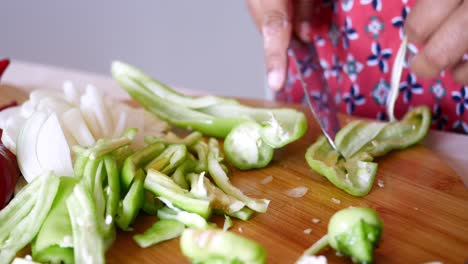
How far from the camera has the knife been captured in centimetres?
142

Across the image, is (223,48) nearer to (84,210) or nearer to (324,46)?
(324,46)

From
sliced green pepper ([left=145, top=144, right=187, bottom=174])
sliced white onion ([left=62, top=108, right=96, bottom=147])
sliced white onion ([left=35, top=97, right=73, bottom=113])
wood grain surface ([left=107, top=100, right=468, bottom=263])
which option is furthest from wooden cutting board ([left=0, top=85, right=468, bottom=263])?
sliced white onion ([left=35, top=97, right=73, bottom=113])

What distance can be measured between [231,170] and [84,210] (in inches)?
15.3

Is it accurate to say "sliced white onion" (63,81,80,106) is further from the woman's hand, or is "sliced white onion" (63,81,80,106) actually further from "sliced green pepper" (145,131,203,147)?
the woman's hand

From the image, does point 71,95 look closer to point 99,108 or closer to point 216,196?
point 99,108

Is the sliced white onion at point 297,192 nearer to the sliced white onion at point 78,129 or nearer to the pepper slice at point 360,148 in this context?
the pepper slice at point 360,148

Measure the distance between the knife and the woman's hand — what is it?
0.74ft

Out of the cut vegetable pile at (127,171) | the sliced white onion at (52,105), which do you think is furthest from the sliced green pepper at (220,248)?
the sliced white onion at (52,105)

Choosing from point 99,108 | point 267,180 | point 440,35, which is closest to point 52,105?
point 99,108

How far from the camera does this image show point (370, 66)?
5.74 feet

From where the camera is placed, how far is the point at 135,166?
4.00ft

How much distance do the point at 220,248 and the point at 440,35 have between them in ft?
2.46

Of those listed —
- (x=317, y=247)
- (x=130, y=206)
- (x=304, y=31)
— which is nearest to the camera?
(x=317, y=247)

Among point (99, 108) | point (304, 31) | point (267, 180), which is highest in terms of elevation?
point (304, 31)
